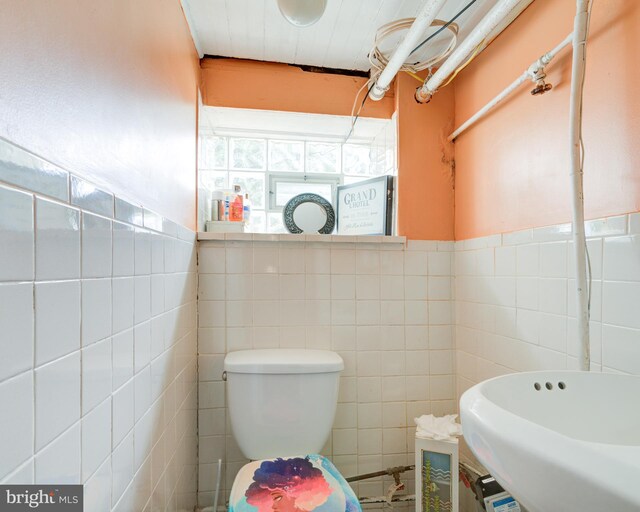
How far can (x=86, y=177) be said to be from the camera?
0.54 m

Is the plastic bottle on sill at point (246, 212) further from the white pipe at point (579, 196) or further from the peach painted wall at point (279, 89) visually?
the white pipe at point (579, 196)

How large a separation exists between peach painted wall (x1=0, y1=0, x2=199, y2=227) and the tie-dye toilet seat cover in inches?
33.9

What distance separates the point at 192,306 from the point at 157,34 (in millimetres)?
915

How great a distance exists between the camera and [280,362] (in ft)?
4.01

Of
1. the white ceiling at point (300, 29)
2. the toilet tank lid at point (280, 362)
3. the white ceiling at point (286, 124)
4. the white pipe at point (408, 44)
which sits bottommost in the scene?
the toilet tank lid at point (280, 362)

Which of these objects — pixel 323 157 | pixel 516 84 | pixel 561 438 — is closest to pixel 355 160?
pixel 323 157

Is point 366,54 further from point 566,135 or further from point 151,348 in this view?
point 151,348

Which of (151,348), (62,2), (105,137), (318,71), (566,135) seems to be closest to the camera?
(62,2)

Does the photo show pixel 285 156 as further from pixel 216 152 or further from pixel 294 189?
pixel 216 152

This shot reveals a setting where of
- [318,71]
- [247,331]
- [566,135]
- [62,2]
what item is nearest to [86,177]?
[62,2]

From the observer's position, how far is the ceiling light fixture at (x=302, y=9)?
0.96 meters

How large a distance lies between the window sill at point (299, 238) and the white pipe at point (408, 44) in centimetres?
66

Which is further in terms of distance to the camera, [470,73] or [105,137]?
[470,73]

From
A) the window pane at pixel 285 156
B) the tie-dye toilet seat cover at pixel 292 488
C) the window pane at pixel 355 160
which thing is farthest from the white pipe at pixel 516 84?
the tie-dye toilet seat cover at pixel 292 488
